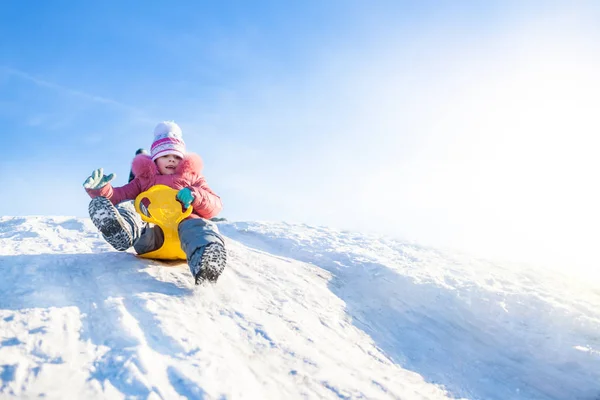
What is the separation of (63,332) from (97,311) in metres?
0.31

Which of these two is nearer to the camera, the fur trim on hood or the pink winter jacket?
the pink winter jacket

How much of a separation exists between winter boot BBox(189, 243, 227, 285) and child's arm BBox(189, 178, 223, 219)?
1.92ft

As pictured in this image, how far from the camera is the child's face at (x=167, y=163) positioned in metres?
4.04

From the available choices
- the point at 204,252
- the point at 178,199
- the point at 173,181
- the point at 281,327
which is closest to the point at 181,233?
the point at 178,199

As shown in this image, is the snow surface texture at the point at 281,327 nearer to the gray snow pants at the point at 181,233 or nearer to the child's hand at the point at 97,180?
the gray snow pants at the point at 181,233

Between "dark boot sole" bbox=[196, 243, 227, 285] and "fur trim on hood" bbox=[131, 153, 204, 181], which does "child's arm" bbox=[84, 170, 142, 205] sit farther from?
"dark boot sole" bbox=[196, 243, 227, 285]

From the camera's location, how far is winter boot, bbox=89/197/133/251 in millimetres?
3148

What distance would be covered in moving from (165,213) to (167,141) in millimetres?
971

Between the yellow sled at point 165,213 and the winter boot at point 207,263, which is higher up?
the yellow sled at point 165,213

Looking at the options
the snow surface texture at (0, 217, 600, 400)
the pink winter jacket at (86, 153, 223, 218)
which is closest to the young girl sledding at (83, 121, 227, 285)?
the pink winter jacket at (86, 153, 223, 218)

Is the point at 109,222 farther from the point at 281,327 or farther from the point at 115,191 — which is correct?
the point at 281,327

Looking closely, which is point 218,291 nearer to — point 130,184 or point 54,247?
point 130,184

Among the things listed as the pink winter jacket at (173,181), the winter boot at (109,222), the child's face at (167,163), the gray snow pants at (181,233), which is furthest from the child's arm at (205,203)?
the winter boot at (109,222)

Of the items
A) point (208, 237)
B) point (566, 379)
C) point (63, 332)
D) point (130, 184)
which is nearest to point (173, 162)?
point (130, 184)
